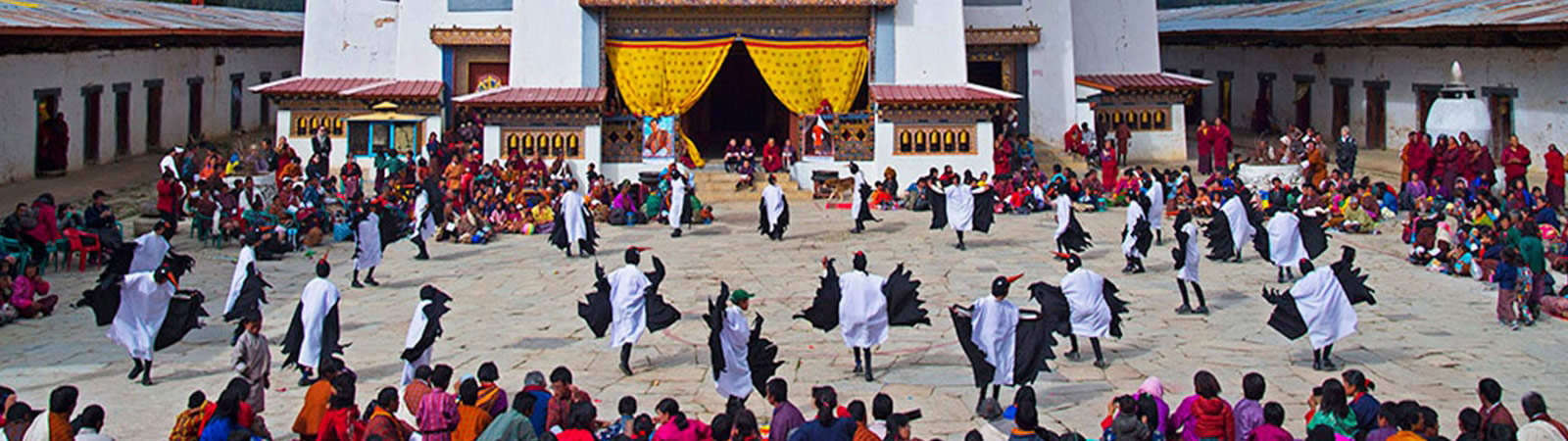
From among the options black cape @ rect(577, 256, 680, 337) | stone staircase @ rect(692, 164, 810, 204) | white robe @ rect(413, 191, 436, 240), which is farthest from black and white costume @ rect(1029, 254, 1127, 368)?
stone staircase @ rect(692, 164, 810, 204)

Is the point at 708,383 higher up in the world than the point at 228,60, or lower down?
lower down

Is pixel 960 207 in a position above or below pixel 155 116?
below

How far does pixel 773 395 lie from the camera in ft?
30.7

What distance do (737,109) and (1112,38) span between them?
719cm

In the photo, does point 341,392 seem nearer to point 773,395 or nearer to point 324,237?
point 773,395

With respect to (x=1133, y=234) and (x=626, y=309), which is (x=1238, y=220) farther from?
(x=626, y=309)

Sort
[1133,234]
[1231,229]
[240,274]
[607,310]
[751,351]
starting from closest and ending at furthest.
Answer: [751,351]
[607,310]
[240,274]
[1133,234]
[1231,229]

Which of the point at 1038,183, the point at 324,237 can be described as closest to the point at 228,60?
the point at 324,237

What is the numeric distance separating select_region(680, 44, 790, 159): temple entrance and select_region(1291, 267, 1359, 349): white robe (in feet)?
61.9

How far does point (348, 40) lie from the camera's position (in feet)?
98.4

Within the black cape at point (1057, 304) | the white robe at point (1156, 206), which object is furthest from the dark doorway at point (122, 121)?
the black cape at point (1057, 304)

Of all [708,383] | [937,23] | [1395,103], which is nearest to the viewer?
[708,383]

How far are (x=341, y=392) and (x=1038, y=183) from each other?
15.8 m

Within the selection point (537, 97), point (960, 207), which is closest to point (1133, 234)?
point (960, 207)
